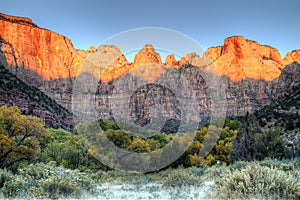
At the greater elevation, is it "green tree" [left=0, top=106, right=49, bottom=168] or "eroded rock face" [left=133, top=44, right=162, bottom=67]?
"eroded rock face" [left=133, top=44, right=162, bottom=67]

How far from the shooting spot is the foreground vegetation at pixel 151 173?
6.68 meters

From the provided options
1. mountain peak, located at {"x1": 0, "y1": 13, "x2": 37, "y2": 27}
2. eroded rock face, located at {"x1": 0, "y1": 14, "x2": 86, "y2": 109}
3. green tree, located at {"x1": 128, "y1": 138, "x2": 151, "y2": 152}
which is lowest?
green tree, located at {"x1": 128, "y1": 138, "x2": 151, "y2": 152}

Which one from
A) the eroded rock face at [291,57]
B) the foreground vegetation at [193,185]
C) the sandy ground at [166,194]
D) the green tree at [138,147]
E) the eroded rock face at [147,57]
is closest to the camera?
Result: the foreground vegetation at [193,185]

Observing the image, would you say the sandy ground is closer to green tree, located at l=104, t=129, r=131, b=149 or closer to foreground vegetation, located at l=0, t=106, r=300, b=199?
foreground vegetation, located at l=0, t=106, r=300, b=199

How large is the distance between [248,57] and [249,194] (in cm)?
14118

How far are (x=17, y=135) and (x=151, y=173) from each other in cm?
1007

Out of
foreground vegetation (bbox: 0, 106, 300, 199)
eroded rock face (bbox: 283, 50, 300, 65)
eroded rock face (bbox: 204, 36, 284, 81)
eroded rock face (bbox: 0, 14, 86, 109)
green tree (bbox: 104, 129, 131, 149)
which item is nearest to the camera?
foreground vegetation (bbox: 0, 106, 300, 199)

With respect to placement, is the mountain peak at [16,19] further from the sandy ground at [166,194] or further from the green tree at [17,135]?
the sandy ground at [166,194]

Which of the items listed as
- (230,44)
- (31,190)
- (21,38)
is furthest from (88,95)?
(31,190)

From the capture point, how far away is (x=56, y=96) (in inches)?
5032

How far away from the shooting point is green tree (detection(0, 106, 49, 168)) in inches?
759

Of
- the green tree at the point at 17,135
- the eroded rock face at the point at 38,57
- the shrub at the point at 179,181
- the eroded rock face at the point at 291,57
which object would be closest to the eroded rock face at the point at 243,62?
the eroded rock face at the point at 291,57

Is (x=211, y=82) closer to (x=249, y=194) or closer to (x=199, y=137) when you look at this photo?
(x=199, y=137)

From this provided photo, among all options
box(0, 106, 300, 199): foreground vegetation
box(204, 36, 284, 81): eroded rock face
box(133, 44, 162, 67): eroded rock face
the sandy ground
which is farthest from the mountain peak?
the sandy ground
